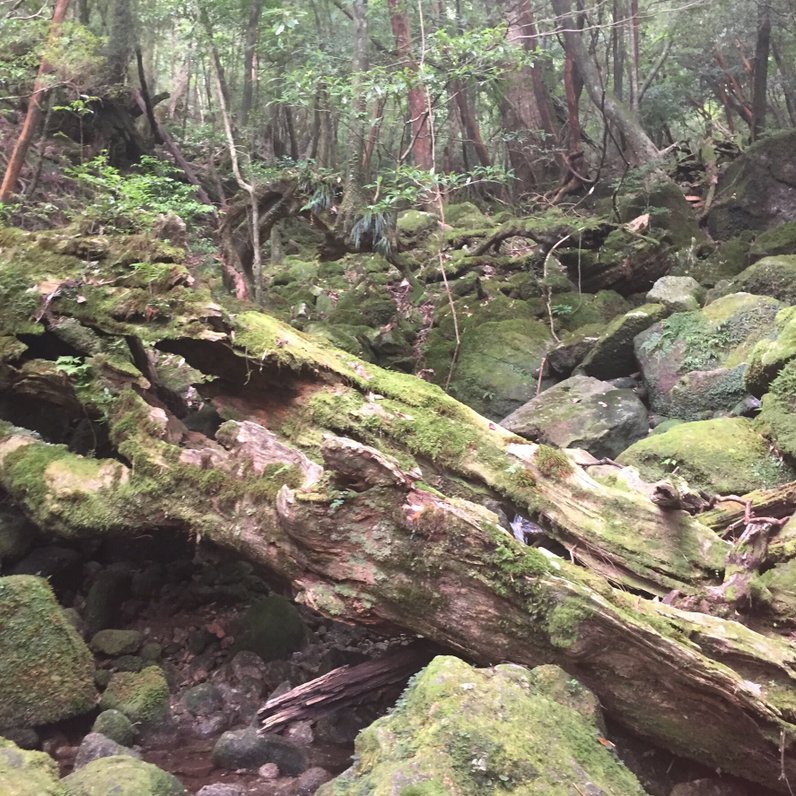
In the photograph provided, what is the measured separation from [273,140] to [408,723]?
18.0 m

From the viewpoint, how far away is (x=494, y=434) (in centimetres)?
541

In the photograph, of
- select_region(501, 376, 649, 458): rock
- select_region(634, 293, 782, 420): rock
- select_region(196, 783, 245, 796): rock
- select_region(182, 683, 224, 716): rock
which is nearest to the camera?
select_region(196, 783, 245, 796): rock

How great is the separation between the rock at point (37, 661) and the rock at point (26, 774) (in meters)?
1.01

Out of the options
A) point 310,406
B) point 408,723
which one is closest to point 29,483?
point 310,406

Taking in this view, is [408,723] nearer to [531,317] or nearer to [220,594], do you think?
[220,594]

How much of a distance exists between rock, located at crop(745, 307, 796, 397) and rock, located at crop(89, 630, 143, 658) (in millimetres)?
5891

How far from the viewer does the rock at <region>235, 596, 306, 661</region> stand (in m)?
5.02

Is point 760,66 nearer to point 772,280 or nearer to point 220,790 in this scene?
point 772,280

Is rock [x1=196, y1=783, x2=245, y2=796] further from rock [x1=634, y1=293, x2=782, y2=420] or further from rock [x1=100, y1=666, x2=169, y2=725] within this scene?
rock [x1=634, y1=293, x2=782, y2=420]

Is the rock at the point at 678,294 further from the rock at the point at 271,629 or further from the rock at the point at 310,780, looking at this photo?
the rock at the point at 310,780

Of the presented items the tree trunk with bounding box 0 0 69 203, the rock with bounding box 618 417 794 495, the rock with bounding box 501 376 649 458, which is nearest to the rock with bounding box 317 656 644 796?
the rock with bounding box 618 417 794 495

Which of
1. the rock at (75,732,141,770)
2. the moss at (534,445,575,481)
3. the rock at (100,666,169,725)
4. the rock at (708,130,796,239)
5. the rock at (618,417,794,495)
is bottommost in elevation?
the rock at (100,666,169,725)

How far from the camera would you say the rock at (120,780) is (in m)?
2.94

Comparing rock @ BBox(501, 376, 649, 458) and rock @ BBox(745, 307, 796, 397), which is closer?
rock @ BBox(745, 307, 796, 397)
